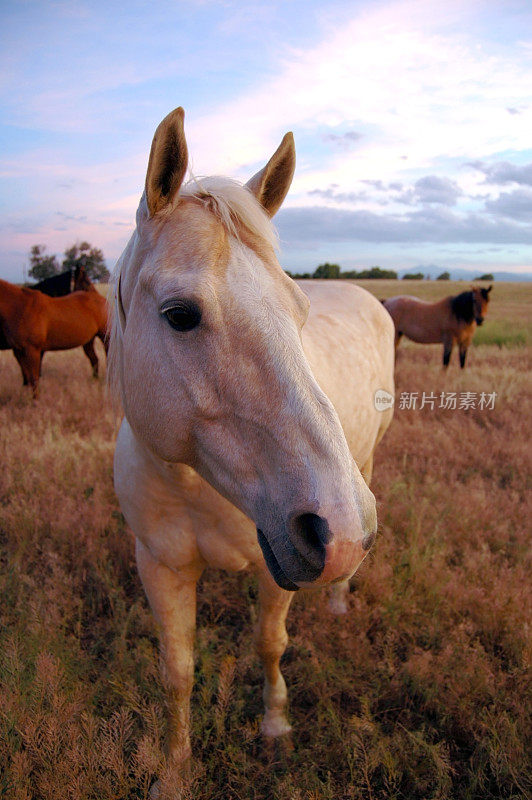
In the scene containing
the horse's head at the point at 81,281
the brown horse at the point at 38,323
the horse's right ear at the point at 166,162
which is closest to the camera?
the horse's right ear at the point at 166,162

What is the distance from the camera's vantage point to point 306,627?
2705 millimetres

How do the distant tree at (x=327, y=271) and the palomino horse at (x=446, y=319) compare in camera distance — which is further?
the distant tree at (x=327, y=271)

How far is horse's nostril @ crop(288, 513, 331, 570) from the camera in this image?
40.6 inches

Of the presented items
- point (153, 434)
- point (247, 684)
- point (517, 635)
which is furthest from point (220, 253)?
point (517, 635)

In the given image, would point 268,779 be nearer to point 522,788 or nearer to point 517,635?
point 522,788

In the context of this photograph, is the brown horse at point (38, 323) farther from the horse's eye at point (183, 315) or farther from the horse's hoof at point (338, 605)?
the horse's eye at point (183, 315)

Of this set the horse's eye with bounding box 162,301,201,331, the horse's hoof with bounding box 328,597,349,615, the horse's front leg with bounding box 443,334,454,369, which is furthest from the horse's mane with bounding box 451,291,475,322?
the horse's eye with bounding box 162,301,201,331

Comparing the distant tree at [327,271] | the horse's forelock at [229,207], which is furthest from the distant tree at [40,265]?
the horse's forelock at [229,207]

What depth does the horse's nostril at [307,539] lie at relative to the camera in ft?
3.38

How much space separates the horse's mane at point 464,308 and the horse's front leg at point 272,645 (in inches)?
390

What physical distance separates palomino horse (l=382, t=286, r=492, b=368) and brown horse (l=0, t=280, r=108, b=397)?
23.4 feet

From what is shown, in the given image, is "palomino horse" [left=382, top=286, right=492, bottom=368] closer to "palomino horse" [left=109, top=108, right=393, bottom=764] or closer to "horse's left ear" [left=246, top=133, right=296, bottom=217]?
"horse's left ear" [left=246, top=133, right=296, bottom=217]

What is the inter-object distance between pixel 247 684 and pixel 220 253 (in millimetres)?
2217

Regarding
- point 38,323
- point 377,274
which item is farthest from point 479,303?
point 377,274
